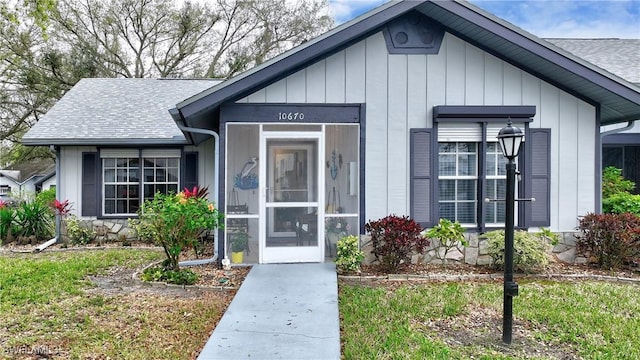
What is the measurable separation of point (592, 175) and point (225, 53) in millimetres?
17965

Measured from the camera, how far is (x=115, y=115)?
978cm

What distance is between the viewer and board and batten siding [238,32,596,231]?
6.30 m

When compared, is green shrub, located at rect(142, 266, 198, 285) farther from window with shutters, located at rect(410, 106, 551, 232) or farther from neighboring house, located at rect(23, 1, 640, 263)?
window with shutters, located at rect(410, 106, 551, 232)

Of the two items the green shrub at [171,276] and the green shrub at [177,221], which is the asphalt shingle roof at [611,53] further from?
the green shrub at [171,276]

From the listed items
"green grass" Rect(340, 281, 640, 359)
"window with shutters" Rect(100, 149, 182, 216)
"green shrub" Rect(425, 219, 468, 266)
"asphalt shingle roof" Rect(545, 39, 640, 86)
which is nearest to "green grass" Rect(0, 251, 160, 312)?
"window with shutters" Rect(100, 149, 182, 216)

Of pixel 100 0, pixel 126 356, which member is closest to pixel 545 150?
pixel 126 356

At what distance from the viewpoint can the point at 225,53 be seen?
20.5 m

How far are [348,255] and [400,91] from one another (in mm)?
2736

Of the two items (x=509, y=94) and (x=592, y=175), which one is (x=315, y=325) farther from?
(x=592, y=175)

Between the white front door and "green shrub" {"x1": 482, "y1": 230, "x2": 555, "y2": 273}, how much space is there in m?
2.66

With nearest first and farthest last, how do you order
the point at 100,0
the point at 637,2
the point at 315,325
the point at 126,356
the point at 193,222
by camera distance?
the point at 126,356
the point at 315,325
the point at 193,222
the point at 637,2
the point at 100,0

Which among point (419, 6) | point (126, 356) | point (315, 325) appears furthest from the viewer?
point (419, 6)

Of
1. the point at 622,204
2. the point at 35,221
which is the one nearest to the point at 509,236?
the point at 622,204

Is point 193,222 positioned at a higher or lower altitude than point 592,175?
lower
